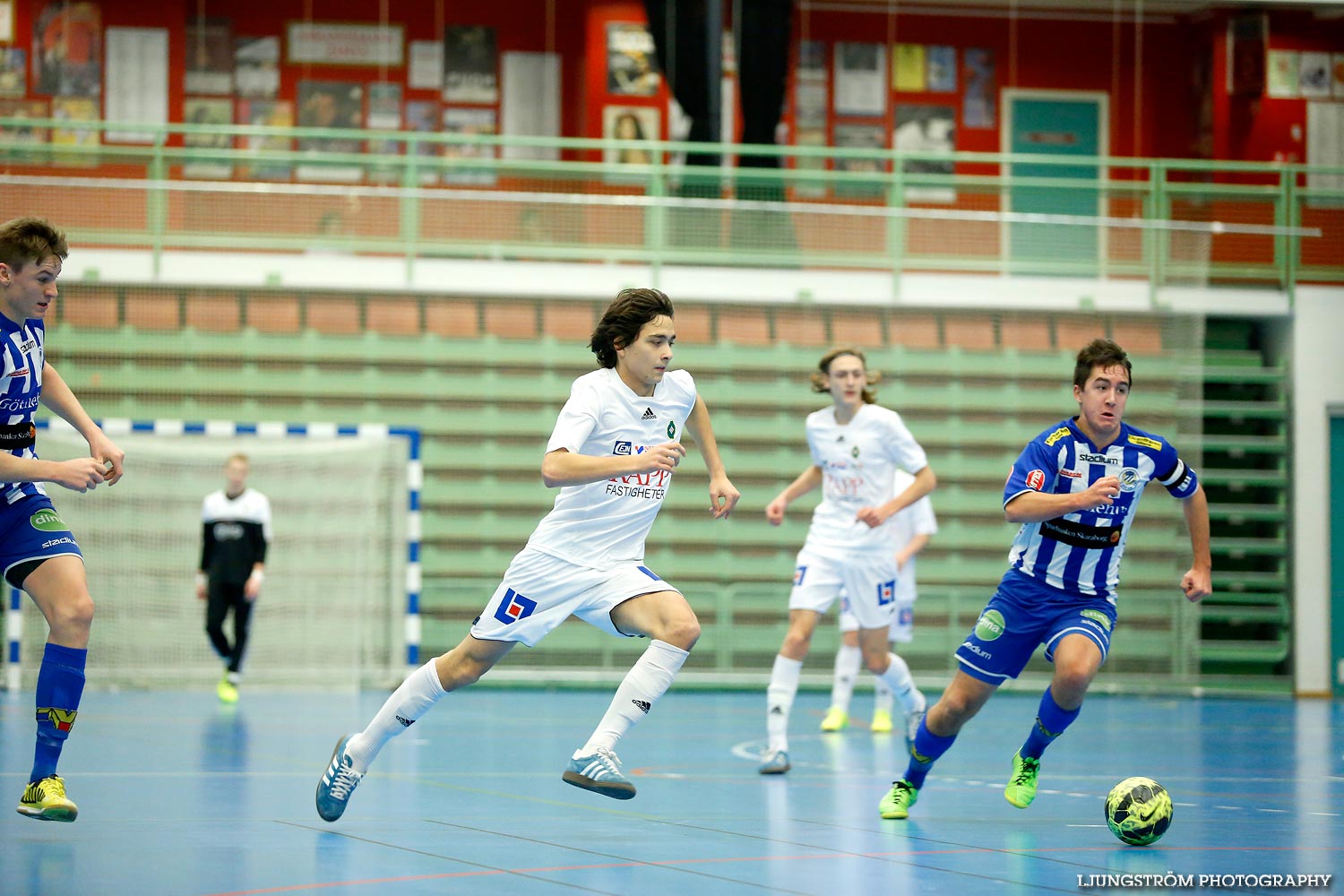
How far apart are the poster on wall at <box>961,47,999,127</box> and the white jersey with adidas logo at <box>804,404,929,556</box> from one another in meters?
11.5

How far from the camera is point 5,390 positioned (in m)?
5.92

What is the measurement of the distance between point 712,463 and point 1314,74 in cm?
1604

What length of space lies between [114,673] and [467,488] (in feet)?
12.4

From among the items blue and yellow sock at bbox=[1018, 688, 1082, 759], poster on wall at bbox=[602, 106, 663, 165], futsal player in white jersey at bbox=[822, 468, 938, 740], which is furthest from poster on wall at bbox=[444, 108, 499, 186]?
blue and yellow sock at bbox=[1018, 688, 1082, 759]

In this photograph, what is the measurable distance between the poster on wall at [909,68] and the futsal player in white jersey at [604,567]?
14.8 meters

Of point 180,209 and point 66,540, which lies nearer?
point 66,540

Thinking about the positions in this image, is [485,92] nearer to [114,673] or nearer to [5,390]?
[114,673]

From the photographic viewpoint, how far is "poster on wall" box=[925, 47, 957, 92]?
20.2 metres

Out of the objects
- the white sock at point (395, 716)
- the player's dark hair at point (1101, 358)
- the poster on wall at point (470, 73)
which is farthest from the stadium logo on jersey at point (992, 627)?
the poster on wall at point (470, 73)

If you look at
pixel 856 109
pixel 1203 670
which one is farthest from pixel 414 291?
pixel 1203 670

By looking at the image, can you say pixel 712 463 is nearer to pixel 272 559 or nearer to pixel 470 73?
pixel 272 559

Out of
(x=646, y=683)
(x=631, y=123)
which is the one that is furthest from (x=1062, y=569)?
(x=631, y=123)

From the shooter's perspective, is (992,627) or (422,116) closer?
(992,627)

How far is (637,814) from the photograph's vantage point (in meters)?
6.87
